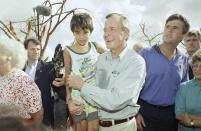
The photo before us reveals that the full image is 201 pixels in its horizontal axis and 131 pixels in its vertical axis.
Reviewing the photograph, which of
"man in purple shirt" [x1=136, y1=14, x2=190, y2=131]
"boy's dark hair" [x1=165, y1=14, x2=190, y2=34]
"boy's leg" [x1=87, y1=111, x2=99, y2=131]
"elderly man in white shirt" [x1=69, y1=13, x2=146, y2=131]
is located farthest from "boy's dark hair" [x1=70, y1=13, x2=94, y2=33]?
"boy's dark hair" [x1=165, y1=14, x2=190, y2=34]

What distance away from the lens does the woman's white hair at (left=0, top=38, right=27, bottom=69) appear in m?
1.87

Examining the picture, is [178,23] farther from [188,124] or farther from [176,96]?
[188,124]

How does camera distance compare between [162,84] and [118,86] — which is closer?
[118,86]

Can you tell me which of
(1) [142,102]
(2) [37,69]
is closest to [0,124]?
(1) [142,102]

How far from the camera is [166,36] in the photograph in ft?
8.91

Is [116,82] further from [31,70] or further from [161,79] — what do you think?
[31,70]

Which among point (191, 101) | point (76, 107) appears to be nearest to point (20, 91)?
point (76, 107)

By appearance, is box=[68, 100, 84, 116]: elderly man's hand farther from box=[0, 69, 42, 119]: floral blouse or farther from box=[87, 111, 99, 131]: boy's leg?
box=[0, 69, 42, 119]: floral blouse

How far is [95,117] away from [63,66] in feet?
2.53

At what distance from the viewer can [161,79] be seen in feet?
8.33

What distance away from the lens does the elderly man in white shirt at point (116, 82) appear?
156cm

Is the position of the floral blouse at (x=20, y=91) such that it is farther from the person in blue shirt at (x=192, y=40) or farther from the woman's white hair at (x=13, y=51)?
the person in blue shirt at (x=192, y=40)

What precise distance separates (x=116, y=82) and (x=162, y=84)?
109 cm

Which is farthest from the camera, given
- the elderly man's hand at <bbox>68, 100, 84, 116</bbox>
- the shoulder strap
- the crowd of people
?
the shoulder strap
